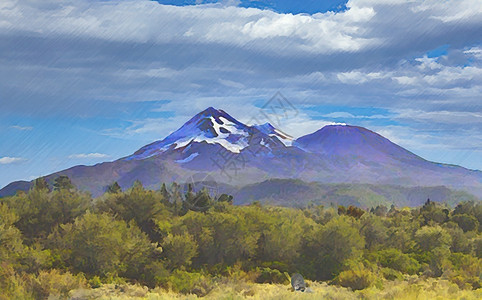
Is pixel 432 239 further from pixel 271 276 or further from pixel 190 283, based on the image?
pixel 190 283

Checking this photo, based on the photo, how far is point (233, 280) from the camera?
19891 mm

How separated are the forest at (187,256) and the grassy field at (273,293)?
0.17 feet

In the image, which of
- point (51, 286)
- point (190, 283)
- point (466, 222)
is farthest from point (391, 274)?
point (466, 222)

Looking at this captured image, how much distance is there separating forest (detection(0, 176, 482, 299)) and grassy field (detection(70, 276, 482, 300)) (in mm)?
53

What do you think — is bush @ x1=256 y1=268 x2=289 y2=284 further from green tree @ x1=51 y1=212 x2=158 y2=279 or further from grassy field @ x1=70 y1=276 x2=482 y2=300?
green tree @ x1=51 y1=212 x2=158 y2=279

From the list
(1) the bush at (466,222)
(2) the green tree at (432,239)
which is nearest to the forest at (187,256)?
(2) the green tree at (432,239)

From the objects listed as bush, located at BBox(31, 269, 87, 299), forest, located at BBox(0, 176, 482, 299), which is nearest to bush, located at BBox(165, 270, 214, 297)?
forest, located at BBox(0, 176, 482, 299)

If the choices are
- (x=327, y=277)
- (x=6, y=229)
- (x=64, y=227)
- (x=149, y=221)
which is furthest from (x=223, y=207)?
(x=6, y=229)

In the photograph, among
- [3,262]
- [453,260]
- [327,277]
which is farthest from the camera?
[453,260]

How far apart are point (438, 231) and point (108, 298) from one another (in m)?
19.9

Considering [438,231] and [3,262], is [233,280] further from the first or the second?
[438,231]

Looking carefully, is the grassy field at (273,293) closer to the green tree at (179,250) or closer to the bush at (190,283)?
the bush at (190,283)

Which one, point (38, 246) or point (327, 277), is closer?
point (38, 246)

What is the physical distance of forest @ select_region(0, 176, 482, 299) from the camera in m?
18.3
